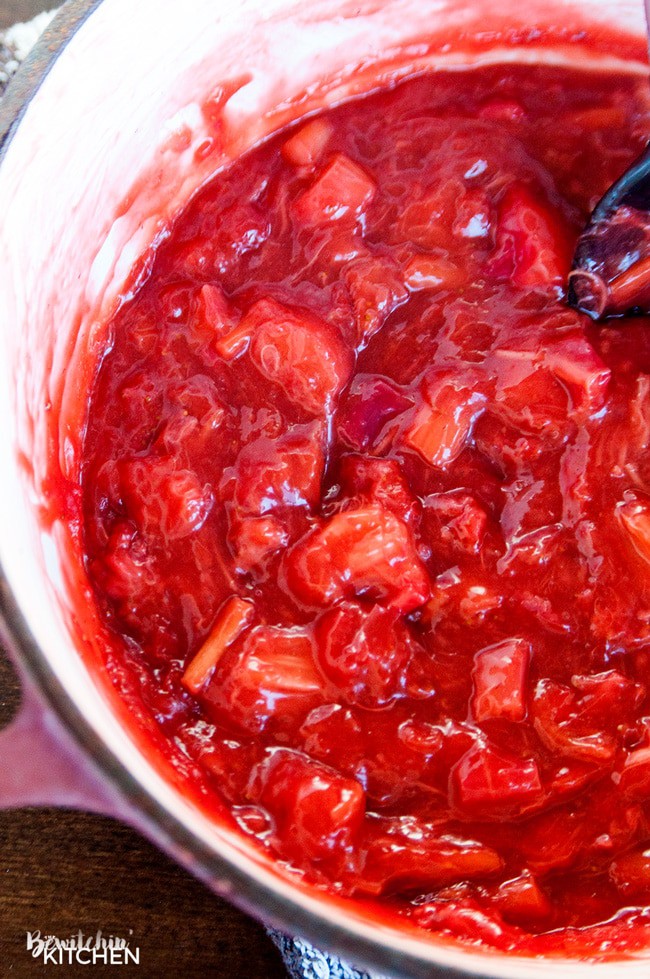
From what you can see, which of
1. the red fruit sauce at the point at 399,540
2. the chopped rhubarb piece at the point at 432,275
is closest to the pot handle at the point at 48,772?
the red fruit sauce at the point at 399,540

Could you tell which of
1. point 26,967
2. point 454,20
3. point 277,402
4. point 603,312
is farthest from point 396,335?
point 26,967

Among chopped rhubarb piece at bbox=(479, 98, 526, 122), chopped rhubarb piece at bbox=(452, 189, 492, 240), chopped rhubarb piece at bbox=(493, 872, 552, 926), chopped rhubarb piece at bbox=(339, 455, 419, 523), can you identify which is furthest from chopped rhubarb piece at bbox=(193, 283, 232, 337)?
chopped rhubarb piece at bbox=(493, 872, 552, 926)

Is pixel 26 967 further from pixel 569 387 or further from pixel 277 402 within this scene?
pixel 569 387

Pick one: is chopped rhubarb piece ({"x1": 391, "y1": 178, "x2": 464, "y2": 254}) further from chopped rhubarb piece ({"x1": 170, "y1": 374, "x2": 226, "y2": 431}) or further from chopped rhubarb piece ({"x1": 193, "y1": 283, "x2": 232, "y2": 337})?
chopped rhubarb piece ({"x1": 170, "y1": 374, "x2": 226, "y2": 431})

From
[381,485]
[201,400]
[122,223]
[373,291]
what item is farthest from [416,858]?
[122,223]

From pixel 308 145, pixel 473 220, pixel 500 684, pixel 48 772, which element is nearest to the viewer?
pixel 48 772

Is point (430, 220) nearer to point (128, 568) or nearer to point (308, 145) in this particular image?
point (308, 145)
